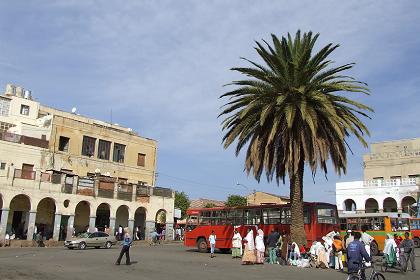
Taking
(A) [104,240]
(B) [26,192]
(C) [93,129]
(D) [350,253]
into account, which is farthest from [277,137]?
(C) [93,129]

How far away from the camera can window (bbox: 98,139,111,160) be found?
5116 centimetres

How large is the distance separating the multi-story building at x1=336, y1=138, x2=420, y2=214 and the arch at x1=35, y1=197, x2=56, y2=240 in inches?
1327

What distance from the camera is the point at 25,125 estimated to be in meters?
46.7

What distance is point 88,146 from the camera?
5009cm

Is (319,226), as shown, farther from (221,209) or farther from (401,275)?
(401,275)

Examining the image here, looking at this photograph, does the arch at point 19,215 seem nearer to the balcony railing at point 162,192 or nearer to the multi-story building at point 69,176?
the multi-story building at point 69,176

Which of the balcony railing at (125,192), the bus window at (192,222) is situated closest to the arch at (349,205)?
the balcony railing at (125,192)

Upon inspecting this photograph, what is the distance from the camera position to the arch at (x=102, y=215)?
1886 inches

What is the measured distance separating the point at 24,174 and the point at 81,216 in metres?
8.95

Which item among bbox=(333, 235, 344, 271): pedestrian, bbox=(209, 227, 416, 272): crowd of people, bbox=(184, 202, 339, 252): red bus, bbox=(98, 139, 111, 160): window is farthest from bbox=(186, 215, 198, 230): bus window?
bbox=(98, 139, 111, 160): window

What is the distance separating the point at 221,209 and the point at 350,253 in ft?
67.6

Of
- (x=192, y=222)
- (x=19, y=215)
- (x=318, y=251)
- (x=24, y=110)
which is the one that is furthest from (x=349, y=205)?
(x=24, y=110)

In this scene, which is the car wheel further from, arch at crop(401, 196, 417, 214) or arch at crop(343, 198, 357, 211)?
arch at crop(401, 196, 417, 214)

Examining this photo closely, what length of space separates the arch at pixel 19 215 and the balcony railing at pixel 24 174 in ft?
6.32
